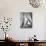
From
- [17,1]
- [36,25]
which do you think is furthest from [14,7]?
[36,25]

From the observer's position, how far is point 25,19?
4320mm

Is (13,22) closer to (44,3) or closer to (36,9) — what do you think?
(36,9)

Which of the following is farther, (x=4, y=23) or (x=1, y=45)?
(x=4, y=23)

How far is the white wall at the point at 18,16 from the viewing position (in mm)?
4230

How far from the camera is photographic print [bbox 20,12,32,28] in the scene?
4.29m

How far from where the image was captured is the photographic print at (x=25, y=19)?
4.29 metres

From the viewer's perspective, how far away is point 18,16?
428cm

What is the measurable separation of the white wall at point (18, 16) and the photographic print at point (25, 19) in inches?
4.0

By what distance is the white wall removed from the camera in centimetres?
423

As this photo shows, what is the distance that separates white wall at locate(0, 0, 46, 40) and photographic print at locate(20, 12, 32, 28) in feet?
0.33

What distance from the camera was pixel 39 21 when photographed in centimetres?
434

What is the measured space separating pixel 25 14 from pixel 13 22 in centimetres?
49

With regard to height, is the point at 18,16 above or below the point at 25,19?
above

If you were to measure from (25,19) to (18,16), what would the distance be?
26 cm
